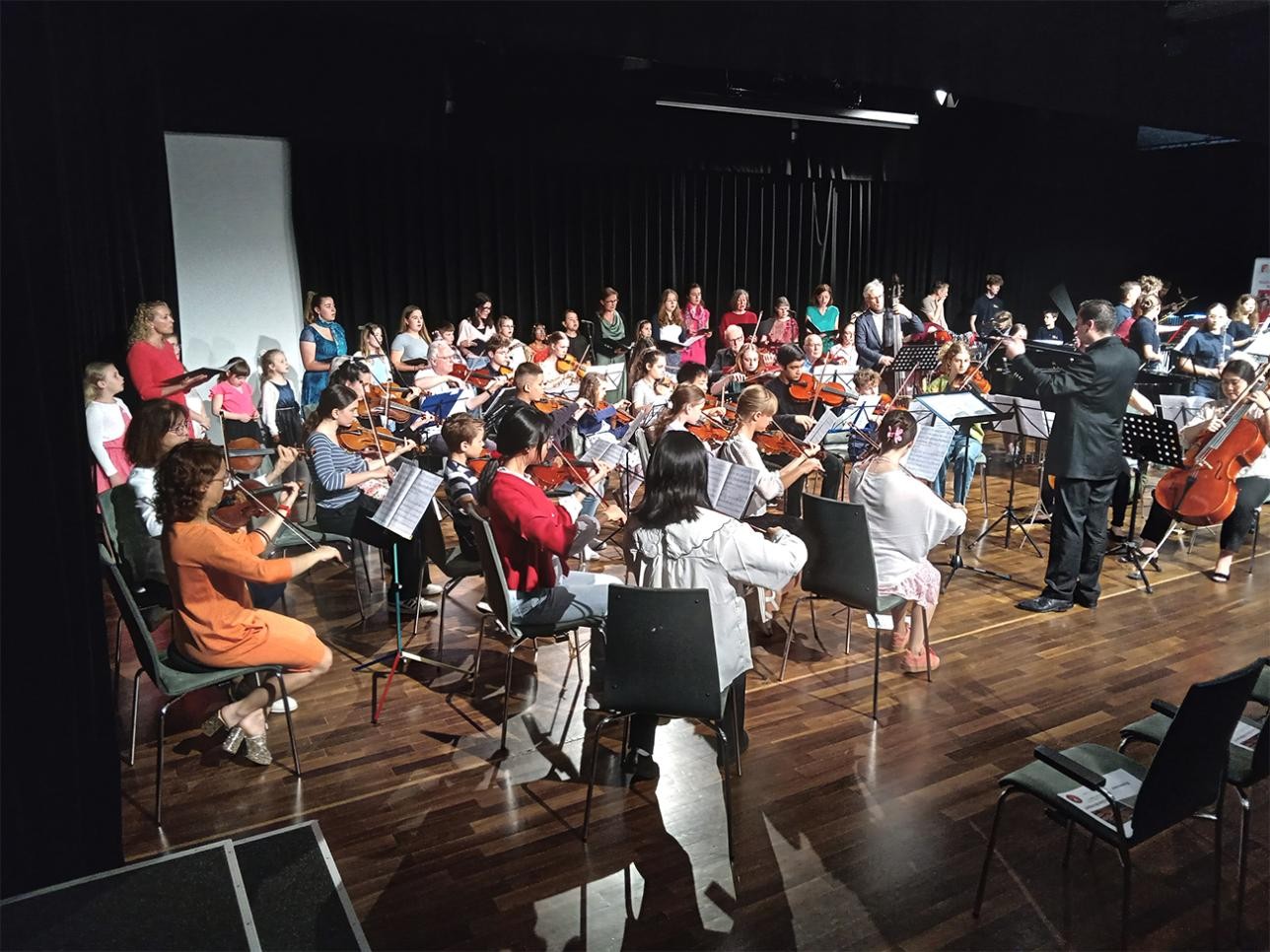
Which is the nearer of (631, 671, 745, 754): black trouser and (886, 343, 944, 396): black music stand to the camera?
(631, 671, 745, 754): black trouser

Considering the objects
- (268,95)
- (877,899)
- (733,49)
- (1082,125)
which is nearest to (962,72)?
(733,49)

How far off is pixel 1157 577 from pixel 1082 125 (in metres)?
10.4

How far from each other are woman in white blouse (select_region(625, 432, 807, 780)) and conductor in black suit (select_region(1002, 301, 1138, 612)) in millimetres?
2390

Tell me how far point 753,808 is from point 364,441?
3.31m

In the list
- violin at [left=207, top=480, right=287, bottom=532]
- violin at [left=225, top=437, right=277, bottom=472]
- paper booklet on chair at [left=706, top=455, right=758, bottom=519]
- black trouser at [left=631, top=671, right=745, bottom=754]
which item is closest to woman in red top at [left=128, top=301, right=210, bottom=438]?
violin at [left=225, top=437, right=277, bottom=472]

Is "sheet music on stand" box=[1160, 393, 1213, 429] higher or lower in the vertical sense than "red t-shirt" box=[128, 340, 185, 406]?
lower

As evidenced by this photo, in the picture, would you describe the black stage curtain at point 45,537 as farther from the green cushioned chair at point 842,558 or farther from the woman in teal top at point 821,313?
the woman in teal top at point 821,313

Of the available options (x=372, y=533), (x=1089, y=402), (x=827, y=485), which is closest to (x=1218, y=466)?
(x=1089, y=402)

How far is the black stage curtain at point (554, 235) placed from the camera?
9820 millimetres

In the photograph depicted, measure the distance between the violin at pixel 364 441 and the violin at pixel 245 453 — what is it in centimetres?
41

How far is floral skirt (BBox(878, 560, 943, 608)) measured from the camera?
425 cm

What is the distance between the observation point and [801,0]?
11.0 ft

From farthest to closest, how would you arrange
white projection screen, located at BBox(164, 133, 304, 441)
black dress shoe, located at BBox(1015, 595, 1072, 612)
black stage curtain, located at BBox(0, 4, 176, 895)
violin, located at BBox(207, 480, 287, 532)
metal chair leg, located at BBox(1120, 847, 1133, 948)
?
white projection screen, located at BBox(164, 133, 304, 441) < black dress shoe, located at BBox(1015, 595, 1072, 612) < violin, located at BBox(207, 480, 287, 532) < metal chair leg, located at BBox(1120, 847, 1133, 948) < black stage curtain, located at BBox(0, 4, 176, 895)

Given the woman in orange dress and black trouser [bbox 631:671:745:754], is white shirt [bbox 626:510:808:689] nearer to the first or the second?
black trouser [bbox 631:671:745:754]
